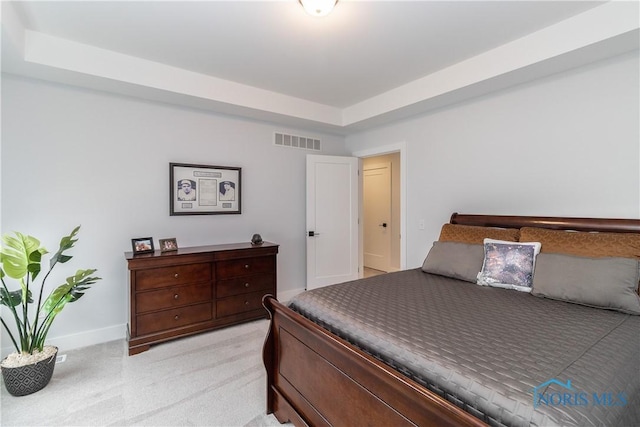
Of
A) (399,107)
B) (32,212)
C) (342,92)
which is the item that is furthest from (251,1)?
(32,212)

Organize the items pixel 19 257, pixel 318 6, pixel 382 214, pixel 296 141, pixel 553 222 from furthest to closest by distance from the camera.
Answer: pixel 382 214 < pixel 296 141 < pixel 553 222 < pixel 19 257 < pixel 318 6

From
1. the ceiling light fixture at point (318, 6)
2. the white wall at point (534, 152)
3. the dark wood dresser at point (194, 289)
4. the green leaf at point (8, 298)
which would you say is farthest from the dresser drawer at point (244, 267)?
the ceiling light fixture at point (318, 6)

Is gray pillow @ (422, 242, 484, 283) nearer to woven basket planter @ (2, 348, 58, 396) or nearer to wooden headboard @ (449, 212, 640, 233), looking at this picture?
wooden headboard @ (449, 212, 640, 233)

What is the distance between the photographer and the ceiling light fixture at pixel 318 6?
188 centimetres

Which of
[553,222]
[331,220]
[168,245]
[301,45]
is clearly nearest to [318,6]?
[301,45]

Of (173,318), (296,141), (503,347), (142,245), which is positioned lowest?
(173,318)

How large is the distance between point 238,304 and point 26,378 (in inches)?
65.4

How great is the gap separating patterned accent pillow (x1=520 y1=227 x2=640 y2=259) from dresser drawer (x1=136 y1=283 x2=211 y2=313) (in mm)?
2972

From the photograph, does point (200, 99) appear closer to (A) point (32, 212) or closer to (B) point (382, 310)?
(A) point (32, 212)

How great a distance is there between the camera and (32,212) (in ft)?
8.73

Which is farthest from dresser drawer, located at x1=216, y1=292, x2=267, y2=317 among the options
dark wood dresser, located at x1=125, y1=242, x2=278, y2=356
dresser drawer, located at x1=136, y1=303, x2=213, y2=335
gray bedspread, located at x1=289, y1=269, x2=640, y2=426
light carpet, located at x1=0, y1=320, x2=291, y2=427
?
gray bedspread, located at x1=289, y1=269, x2=640, y2=426

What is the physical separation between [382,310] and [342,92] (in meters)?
2.75

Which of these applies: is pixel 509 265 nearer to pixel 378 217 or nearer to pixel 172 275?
pixel 172 275

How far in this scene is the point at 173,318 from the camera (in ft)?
9.47
